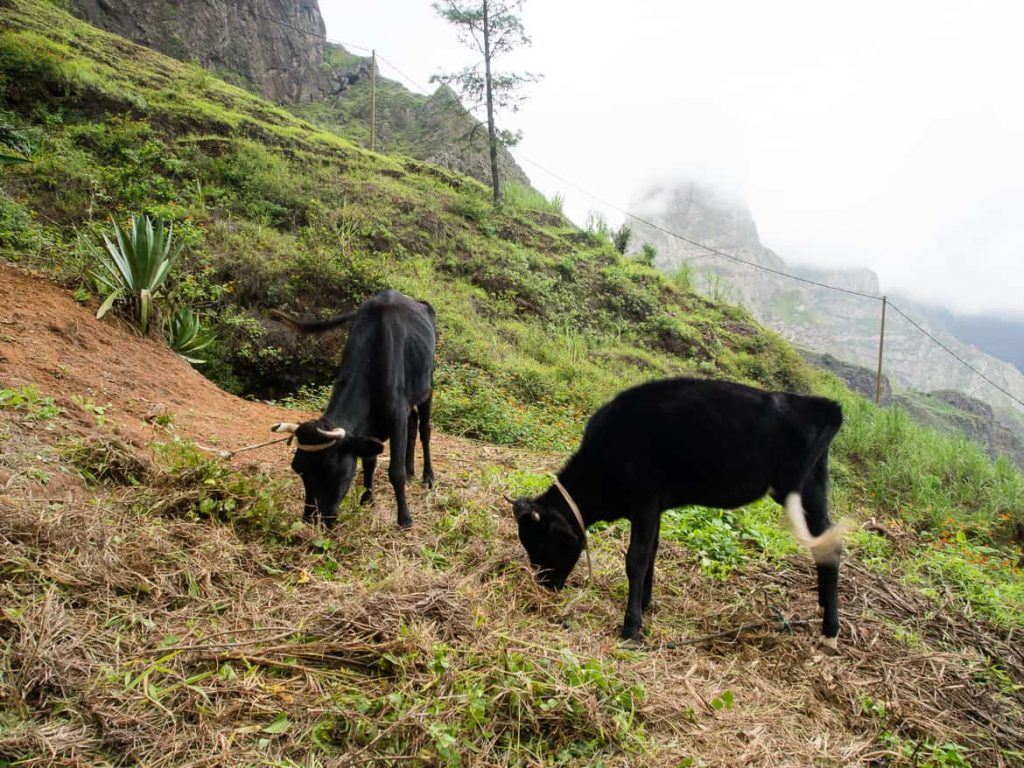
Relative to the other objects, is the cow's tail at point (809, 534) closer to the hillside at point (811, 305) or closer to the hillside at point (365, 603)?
the hillside at point (365, 603)

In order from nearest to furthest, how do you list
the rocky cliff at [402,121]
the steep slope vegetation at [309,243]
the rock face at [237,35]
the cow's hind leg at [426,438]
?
the cow's hind leg at [426,438]
the steep slope vegetation at [309,243]
the rock face at [237,35]
the rocky cliff at [402,121]

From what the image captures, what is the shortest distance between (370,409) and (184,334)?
4.69 m

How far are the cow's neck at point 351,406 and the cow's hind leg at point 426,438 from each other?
1226 millimetres

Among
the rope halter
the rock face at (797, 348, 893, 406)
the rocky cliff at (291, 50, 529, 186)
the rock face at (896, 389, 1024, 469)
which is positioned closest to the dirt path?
the rope halter

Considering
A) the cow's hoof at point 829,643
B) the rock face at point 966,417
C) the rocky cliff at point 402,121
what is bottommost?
the cow's hoof at point 829,643

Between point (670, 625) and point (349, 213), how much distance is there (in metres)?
13.2

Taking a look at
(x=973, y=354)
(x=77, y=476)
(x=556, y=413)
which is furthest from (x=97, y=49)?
(x=973, y=354)

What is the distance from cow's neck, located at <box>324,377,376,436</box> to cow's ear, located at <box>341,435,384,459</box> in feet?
0.72

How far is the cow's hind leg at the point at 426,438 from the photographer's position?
5945 mm

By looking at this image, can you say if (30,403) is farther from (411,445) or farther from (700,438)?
(700,438)

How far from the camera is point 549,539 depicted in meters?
4.02

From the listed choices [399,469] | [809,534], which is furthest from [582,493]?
[399,469]

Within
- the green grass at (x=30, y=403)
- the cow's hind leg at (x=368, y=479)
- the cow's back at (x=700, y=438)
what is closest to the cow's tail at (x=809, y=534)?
the cow's back at (x=700, y=438)

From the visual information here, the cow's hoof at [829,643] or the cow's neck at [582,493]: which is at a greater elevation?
the cow's neck at [582,493]
